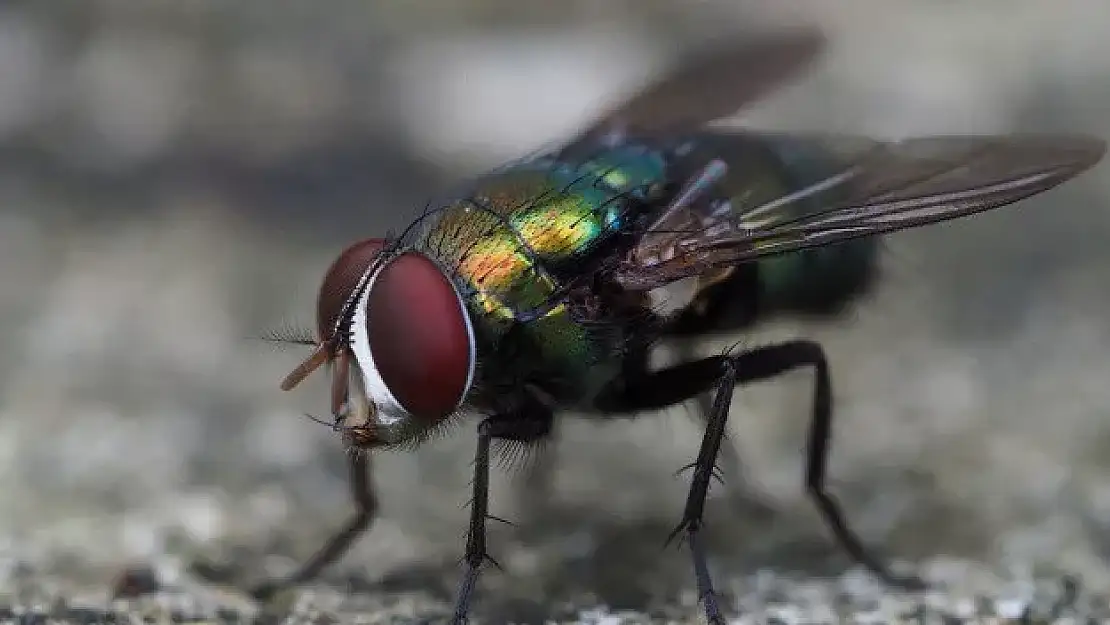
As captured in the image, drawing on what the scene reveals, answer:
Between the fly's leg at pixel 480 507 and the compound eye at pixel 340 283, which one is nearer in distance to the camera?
the compound eye at pixel 340 283

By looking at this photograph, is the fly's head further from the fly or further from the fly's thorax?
the fly's thorax

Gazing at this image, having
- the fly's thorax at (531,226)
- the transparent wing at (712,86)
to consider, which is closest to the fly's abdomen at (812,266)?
the fly's thorax at (531,226)

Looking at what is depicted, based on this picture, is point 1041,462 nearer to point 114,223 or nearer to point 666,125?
point 666,125

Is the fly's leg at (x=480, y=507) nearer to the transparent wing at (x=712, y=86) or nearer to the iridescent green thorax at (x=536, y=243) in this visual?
the iridescent green thorax at (x=536, y=243)

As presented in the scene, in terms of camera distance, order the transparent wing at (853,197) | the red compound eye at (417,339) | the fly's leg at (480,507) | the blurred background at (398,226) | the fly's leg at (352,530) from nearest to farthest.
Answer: the red compound eye at (417,339) → the fly's leg at (480,507) → the transparent wing at (853,197) → the fly's leg at (352,530) → the blurred background at (398,226)

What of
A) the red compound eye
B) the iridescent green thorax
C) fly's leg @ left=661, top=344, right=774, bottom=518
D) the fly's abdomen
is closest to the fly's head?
the red compound eye

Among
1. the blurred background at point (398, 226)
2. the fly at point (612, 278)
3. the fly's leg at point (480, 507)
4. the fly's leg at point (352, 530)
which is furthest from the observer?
the blurred background at point (398, 226)
